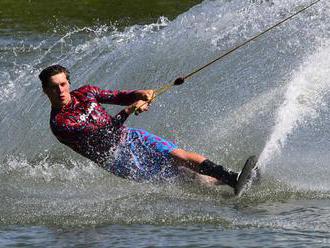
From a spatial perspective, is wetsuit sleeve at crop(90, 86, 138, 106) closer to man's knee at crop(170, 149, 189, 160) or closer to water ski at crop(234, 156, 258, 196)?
man's knee at crop(170, 149, 189, 160)

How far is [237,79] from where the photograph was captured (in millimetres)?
10859

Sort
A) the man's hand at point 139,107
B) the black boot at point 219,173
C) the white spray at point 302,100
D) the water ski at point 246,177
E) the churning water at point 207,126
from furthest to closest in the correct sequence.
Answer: the white spray at point 302,100 < the black boot at point 219,173 < the water ski at point 246,177 < the man's hand at point 139,107 < the churning water at point 207,126

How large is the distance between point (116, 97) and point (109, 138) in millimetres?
370

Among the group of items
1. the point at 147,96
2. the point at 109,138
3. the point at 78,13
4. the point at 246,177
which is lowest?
the point at 246,177

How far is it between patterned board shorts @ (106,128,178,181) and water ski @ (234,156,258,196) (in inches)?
26.2

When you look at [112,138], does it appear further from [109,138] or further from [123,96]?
[123,96]

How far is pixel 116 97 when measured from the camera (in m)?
8.12

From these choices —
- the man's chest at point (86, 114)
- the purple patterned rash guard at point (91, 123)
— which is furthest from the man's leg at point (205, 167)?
the man's chest at point (86, 114)

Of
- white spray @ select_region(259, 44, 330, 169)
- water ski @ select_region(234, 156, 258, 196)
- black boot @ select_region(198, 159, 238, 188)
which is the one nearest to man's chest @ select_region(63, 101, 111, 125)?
black boot @ select_region(198, 159, 238, 188)

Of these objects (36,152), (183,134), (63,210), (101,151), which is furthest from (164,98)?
(63,210)

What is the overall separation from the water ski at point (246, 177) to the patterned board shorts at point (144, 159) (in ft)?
2.19

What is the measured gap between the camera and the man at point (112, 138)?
798 cm

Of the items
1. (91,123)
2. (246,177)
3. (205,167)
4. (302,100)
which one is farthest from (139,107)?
(302,100)

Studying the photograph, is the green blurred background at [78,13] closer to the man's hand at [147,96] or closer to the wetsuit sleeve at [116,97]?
the wetsuit sleeve at [116,97]
